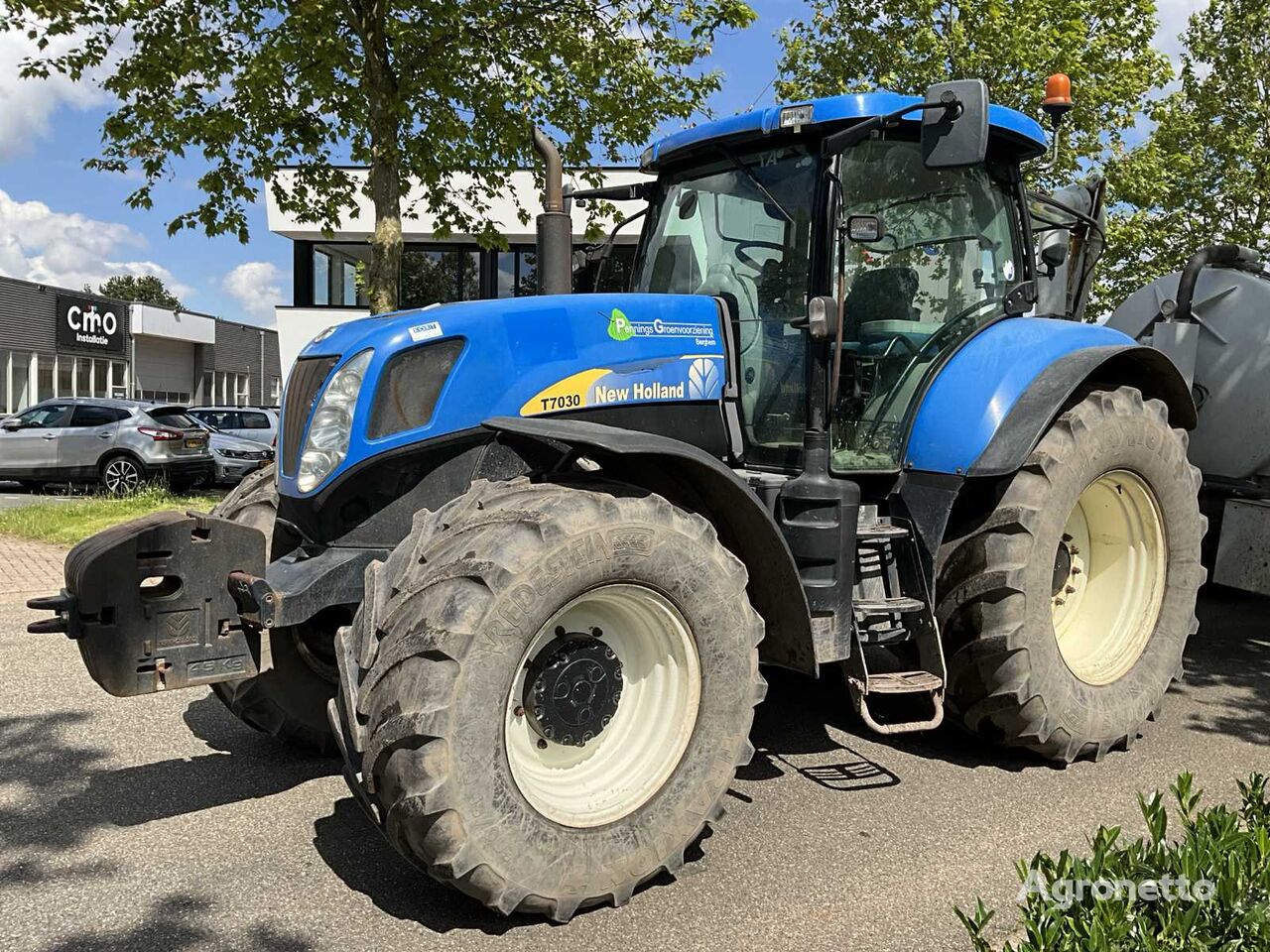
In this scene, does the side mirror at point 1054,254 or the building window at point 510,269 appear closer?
the side mirror at point 1054,254

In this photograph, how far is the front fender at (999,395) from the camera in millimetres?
3992

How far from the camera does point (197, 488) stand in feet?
56.6

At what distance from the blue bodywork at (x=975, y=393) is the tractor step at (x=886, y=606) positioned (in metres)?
0.54

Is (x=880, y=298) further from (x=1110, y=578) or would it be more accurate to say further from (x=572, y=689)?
(x=572, y=689)

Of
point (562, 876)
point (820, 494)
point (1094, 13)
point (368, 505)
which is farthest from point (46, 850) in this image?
point (1094, 13)

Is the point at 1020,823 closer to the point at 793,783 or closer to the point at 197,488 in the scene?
the point at 793,783

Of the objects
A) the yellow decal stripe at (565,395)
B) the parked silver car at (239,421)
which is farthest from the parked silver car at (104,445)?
the yellow decal stripe at (565,395)

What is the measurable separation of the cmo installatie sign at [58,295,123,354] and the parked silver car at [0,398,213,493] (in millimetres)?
21377

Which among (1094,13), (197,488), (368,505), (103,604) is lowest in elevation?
(197,488)

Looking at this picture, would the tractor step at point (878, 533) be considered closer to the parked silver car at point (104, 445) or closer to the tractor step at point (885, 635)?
the tractor step at point (885, 635)

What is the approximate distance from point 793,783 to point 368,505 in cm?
202

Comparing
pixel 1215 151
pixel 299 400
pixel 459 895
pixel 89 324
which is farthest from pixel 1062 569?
pixel 89 324

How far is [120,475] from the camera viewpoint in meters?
16.0

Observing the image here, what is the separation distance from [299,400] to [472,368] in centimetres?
71
